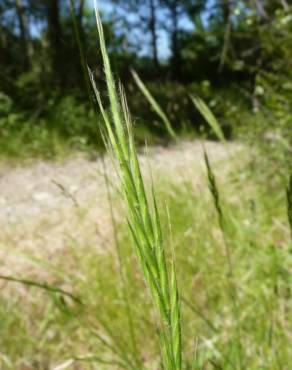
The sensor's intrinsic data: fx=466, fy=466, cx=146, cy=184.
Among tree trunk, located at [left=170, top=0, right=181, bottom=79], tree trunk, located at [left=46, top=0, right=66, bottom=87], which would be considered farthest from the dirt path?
tree trunk, located at [left=170, top=0, right=181, bottom=79]

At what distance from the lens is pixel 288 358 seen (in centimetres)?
86

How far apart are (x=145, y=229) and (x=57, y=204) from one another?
3514mm

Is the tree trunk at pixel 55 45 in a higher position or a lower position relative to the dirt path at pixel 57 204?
higher

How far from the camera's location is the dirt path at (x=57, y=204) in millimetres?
2102

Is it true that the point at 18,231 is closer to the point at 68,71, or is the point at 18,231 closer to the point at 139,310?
the point at 139,310

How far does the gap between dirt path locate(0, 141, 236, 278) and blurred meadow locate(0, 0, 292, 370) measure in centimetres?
2

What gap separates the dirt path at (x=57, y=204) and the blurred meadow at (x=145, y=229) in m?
0.02

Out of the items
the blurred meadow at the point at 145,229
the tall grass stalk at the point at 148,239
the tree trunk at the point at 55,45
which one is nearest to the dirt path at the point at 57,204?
the blurred meadow at the point at 145,229

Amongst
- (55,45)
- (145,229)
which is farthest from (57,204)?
(55,45)

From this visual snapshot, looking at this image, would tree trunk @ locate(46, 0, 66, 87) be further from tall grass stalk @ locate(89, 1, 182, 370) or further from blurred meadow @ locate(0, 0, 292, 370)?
tall grass stalk @ locate(89, 1, 182, 370)

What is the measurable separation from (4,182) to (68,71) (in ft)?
15.0

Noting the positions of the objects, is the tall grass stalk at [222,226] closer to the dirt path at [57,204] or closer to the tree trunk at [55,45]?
the dirt path at [57,204]

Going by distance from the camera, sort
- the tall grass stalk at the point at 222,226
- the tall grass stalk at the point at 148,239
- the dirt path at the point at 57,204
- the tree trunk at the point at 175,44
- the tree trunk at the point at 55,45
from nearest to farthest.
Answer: the tall grass stalk at the point at 148,239, the tall grass stalk at the point at 222,226, the dirt path at the point at 57,204, the tree trunk at the point at 55,45, the tree trunk at the point at 175,44

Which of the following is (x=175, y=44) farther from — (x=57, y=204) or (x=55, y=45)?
(x=57, y=204)
